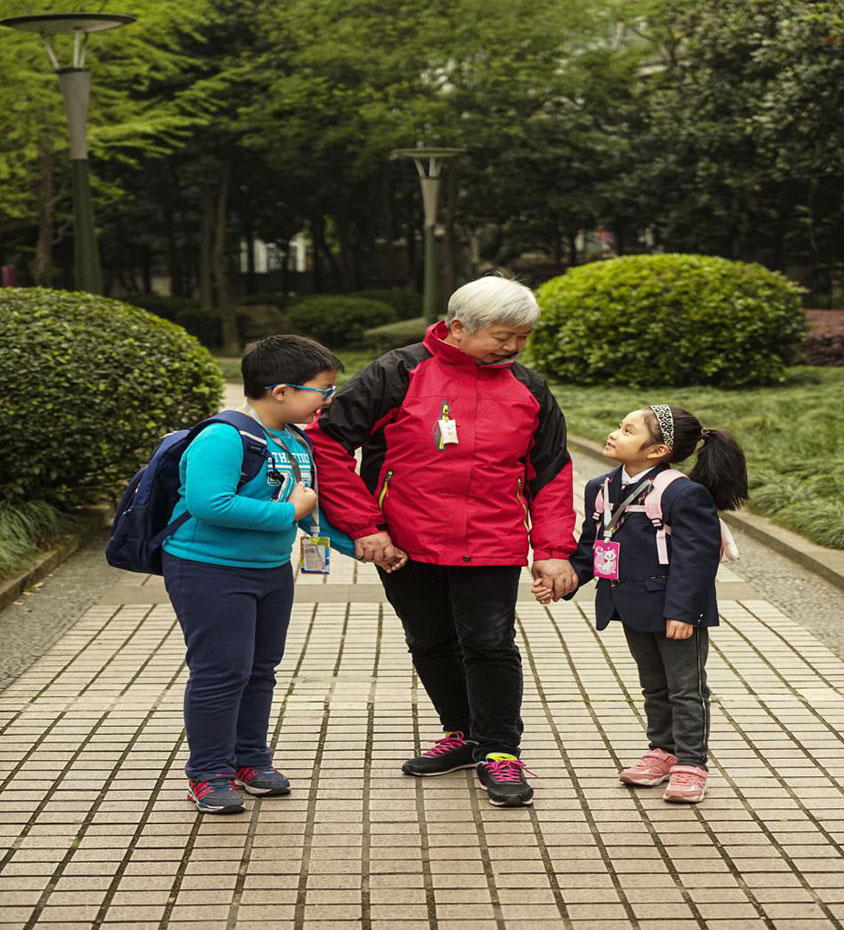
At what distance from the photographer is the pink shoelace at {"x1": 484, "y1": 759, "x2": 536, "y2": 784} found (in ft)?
13.4

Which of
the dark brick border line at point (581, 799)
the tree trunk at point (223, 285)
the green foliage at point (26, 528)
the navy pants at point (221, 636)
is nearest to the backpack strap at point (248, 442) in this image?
the navy pants at point (221, 636)

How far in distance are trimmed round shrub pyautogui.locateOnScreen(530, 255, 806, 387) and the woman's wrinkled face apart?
45.6 ft

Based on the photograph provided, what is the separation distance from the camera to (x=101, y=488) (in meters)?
8.87

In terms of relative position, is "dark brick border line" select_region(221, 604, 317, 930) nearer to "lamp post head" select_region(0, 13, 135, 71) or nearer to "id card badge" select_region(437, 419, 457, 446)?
"id card badge" select_region(437, 419, 457, 446)

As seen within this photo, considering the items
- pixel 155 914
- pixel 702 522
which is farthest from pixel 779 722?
pixel 155 914

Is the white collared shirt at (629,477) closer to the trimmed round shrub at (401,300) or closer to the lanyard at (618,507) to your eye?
the lanyard at (618,507)

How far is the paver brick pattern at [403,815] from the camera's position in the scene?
3.34 metres

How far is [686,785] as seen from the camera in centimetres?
405

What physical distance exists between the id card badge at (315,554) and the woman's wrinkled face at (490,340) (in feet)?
2.29

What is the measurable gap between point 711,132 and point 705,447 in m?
23.8

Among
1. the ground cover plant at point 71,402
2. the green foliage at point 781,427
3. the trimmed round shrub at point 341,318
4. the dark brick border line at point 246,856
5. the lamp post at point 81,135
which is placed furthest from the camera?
the trimmed round shrub at point 341,318

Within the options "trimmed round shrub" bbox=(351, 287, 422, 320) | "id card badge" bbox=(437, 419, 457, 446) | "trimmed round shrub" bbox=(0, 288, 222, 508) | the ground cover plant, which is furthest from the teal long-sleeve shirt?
"trimmed round shrub" bbox=(351, 287, 422, 320)

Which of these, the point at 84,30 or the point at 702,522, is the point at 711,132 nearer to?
the point at 84,30

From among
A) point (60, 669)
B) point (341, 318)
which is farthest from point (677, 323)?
point (341, 318)
